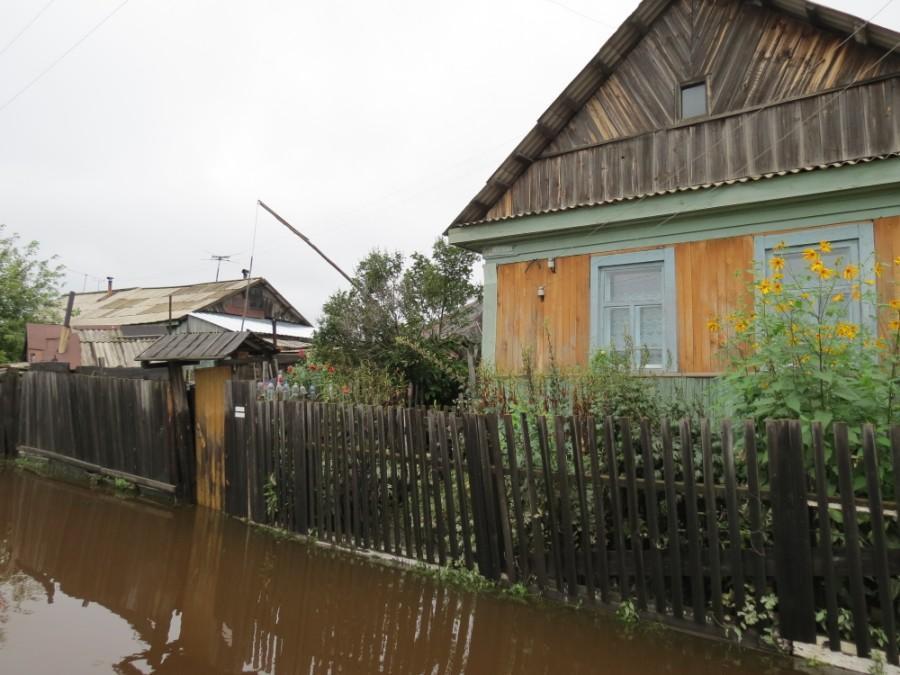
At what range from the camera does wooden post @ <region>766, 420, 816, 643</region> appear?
130 inches

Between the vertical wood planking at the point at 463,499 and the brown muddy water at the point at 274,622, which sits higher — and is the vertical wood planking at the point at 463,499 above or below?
above

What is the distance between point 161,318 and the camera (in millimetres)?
29125

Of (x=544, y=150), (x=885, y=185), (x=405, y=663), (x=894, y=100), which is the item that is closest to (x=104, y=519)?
(x=405, y=663)

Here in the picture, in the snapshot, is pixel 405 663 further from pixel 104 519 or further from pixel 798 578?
pixel 104 519

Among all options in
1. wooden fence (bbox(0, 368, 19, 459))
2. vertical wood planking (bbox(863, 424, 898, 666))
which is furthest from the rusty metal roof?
vertical wood planking (bbox(863, 424, 898, 666))

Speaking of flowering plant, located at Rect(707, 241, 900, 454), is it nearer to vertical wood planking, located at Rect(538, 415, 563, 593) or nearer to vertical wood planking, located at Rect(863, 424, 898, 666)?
vertical wood planking, located at Rect(863, 424, 898, 666)

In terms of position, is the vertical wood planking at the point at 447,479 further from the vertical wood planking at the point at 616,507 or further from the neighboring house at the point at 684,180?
the neighboring house at the point at 684,180

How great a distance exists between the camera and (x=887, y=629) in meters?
3.09

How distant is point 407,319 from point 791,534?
31.4ft

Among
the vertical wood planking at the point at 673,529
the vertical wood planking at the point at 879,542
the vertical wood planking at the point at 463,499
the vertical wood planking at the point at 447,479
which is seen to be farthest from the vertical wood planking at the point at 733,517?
the vertical wood planking at the point at 447,479

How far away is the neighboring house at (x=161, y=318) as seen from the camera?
17.4 metres

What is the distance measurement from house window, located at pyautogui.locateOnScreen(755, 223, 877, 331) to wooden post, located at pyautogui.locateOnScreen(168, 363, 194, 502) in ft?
23.1

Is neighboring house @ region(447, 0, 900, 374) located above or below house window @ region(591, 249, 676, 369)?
above

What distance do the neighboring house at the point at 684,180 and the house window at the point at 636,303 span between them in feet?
0.06
